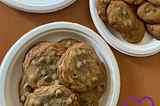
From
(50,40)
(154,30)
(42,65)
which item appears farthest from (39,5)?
(154,30)

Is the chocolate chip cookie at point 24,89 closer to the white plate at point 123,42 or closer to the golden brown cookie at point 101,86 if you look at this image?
the golden brown cookie at point 101,86

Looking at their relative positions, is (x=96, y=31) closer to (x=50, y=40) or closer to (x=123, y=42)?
(x=123, y=42)

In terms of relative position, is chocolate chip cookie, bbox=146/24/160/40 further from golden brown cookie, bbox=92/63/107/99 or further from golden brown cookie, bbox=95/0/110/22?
golden brown cookie, bbox=92/63/107/99

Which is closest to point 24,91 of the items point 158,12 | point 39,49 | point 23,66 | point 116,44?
point 23,66

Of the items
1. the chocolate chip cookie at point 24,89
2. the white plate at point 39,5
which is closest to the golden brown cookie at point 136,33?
the white plate at point 39,5

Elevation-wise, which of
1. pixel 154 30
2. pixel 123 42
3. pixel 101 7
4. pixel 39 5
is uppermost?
pixel 39 5
